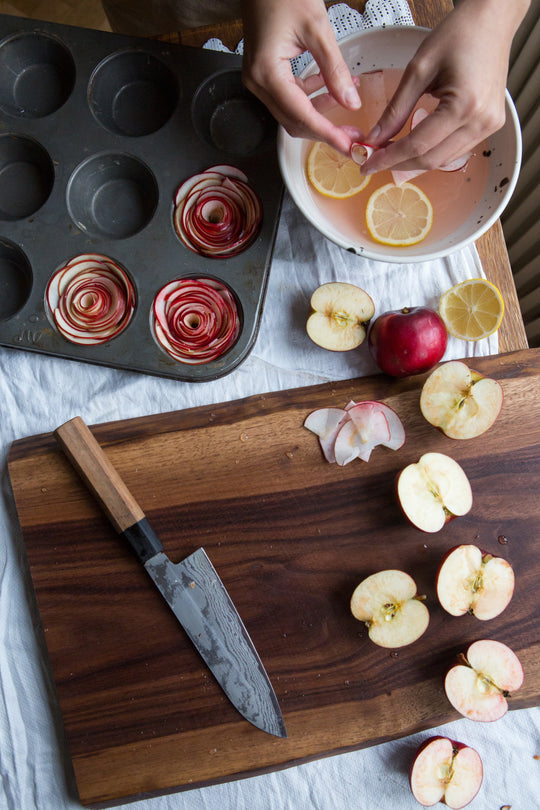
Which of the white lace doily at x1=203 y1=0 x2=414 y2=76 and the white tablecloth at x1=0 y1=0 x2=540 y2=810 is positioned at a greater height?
the white lace doily at x1=203 y1=0 x2=414 y2=76

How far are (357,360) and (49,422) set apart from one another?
65 cm

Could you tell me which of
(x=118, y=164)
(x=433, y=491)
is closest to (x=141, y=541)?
(x=433, y=491)

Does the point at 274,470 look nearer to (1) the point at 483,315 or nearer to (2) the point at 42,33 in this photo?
(1) the point at 483,315

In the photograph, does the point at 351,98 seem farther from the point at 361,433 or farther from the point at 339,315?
the point at 361,433

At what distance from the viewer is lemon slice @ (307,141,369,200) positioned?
118 cm

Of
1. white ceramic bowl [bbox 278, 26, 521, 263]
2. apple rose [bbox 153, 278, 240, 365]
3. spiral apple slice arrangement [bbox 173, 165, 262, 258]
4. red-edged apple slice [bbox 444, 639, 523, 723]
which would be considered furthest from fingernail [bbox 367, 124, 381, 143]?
red-edged apple slice [bbox 444, 639, 523, 723]

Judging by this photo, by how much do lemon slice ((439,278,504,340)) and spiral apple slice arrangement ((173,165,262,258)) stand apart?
43cm

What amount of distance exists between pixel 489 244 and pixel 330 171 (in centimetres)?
39

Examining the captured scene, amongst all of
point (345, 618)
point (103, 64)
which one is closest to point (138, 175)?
point (103, 64)

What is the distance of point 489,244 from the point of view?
4.21 feet

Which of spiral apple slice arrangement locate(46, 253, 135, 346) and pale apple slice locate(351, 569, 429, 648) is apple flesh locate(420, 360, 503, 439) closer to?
pale apple slice locate(351, 569, 429, 648)

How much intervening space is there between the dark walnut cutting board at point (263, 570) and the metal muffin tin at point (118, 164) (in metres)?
0.20

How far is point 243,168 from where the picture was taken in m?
1.21

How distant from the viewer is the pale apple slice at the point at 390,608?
113cm
